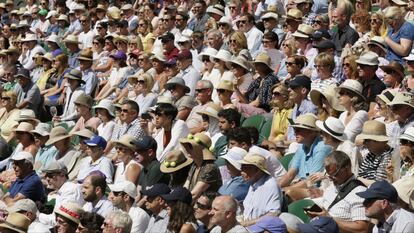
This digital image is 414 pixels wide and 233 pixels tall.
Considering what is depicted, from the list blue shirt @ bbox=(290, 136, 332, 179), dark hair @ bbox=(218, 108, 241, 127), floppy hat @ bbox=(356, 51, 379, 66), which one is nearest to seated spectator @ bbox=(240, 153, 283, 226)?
blue shirt @ bbox=(290, 136, 332, 179)

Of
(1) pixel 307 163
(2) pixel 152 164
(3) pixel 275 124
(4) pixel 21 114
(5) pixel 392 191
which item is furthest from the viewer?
(4) pixel 21 114

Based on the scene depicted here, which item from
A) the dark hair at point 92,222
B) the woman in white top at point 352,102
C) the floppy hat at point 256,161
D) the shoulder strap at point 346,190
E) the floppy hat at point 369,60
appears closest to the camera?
the shoulder strap at point 346,190

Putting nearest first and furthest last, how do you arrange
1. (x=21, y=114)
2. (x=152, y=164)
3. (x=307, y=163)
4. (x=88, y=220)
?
1. (x=88, y=220)
2. (x=307, y=163)
3. (x=152, y=164)
4. (x=21, y=114)

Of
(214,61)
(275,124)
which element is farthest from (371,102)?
(214,61)

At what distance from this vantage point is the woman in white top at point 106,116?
13.6 m

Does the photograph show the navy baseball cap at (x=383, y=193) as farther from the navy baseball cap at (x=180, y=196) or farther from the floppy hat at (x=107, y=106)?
the floppy hat at (x=107, y=106)

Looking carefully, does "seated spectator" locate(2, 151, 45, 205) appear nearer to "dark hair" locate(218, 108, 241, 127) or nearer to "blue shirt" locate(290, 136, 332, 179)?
"dark hair" locate(218, 108, 241, 127)

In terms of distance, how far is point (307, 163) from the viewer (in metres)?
10.6

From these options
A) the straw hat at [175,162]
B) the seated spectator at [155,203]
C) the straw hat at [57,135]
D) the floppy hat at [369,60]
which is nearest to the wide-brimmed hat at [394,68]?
the floppy hat at [369,60]

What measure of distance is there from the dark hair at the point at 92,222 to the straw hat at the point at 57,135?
3631 mm

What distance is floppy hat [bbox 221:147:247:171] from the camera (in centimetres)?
1041

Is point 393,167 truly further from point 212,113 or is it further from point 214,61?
point 214,61

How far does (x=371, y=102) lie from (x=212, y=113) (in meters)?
1.83

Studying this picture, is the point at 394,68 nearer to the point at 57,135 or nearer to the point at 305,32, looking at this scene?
the point at 305,32
